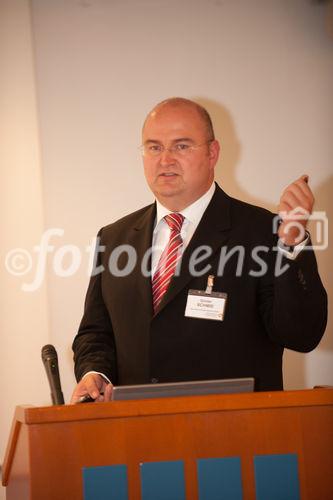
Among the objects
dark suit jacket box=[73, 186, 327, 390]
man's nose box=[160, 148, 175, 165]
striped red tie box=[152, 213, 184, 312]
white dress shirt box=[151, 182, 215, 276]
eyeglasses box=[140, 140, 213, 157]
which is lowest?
dark suit jacket box=[73, 186, 327, 390]

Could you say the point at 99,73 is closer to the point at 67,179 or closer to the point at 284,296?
the point at 67,179

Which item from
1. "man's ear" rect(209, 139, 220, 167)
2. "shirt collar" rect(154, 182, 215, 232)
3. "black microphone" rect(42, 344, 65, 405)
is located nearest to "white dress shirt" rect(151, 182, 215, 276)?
"shirt collar" rect(154, 182, 215, 232)

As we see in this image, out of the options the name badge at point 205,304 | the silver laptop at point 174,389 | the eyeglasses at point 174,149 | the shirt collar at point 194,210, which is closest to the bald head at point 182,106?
the eyeglasses at point 174,149

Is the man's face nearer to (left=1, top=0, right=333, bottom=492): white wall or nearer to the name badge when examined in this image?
the name badge

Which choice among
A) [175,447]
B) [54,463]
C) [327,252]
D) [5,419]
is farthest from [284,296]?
[5,419]

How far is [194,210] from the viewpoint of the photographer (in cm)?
327

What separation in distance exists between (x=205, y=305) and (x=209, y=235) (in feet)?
1.00

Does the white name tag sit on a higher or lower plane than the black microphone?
higher

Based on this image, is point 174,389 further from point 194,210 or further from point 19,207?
point 19,207

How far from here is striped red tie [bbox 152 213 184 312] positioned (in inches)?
120

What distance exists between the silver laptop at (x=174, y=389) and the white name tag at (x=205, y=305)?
77 centimetres

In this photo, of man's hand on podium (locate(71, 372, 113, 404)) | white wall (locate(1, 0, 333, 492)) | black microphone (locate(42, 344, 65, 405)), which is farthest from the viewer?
white wall (locate(1, 0, 333, 492))

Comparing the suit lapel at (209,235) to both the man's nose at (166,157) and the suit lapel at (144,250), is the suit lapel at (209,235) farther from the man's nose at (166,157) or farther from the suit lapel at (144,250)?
the man's nose at (166,157)

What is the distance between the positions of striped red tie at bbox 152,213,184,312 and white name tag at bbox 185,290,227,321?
0.43 ft
